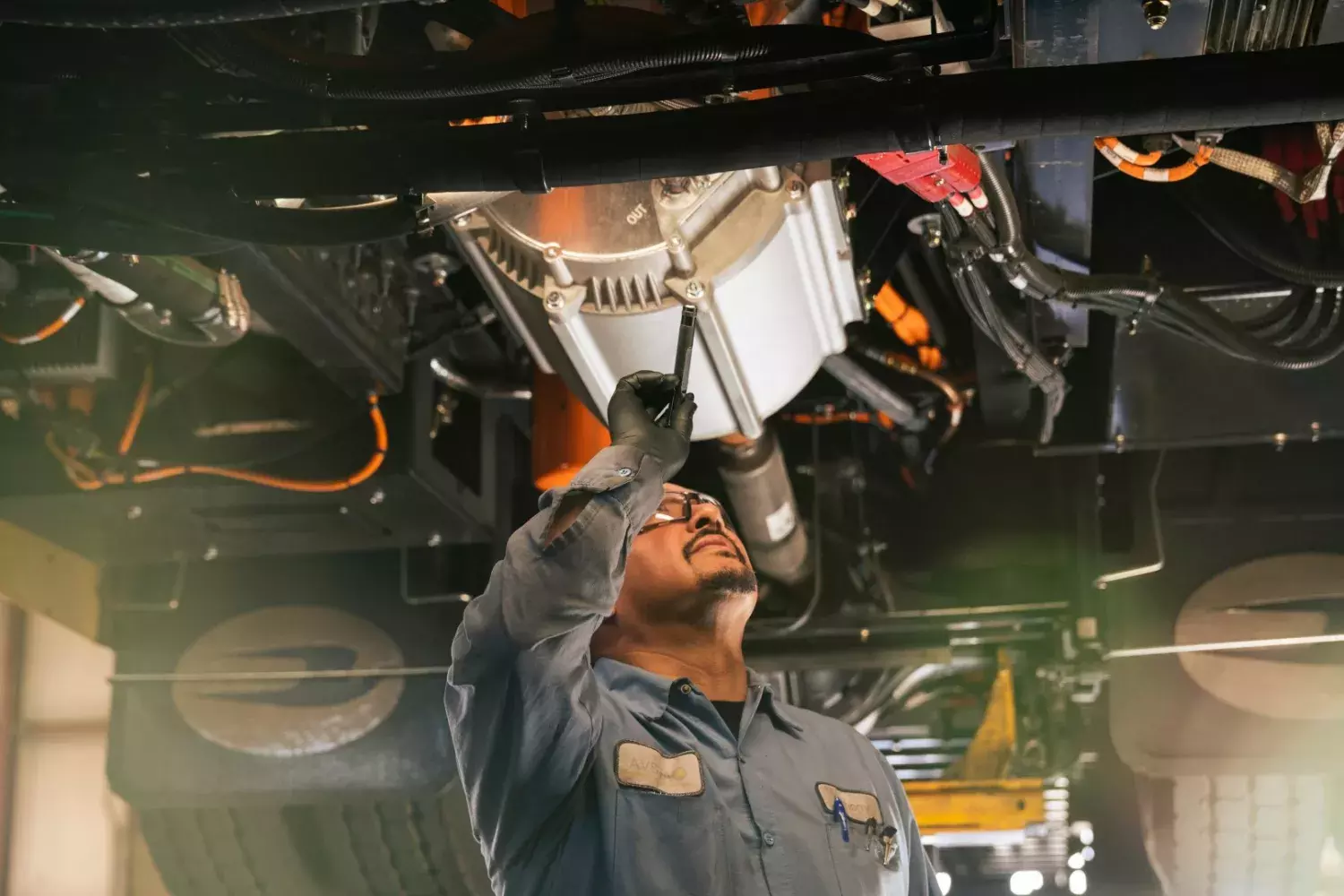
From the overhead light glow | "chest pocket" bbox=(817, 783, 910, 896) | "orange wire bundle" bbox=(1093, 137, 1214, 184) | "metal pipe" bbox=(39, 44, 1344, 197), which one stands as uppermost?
"orange wire bundle" bbox=(1093, 137, 1214, 184)

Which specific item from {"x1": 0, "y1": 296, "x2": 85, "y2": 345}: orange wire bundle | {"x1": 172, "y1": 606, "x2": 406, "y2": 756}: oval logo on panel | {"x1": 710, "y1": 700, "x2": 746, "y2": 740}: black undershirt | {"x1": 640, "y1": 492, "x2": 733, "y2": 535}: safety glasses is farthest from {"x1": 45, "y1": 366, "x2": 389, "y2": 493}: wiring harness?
{"x1": 710, "y1": 700, "x2": 746, "y2": 740}: black undershirt

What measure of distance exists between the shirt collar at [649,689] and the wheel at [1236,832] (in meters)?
1.18

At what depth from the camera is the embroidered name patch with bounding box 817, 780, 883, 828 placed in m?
1.68

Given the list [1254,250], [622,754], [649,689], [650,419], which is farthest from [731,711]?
[1254,250]

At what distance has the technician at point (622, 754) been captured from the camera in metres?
1.46

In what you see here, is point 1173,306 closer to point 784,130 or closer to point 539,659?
point 784,130

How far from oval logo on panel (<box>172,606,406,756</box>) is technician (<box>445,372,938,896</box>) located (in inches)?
40.1

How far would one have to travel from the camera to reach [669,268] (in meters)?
1.75

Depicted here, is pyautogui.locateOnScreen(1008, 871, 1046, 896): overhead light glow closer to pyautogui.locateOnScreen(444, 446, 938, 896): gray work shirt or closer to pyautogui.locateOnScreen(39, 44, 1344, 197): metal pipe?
pyautogui.locateOnScreen(444, 446, 938, 896): gray work shirt

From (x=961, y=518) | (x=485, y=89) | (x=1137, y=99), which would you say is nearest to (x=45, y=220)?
(x=485, y=89)

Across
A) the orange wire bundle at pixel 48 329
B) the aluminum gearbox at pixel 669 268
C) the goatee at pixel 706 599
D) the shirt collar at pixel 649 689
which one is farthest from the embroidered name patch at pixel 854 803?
the orange wire bundle at pixel 48 329

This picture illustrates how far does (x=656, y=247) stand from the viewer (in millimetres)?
1729

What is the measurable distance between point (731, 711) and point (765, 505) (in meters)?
0.61

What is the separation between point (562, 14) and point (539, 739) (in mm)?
804
